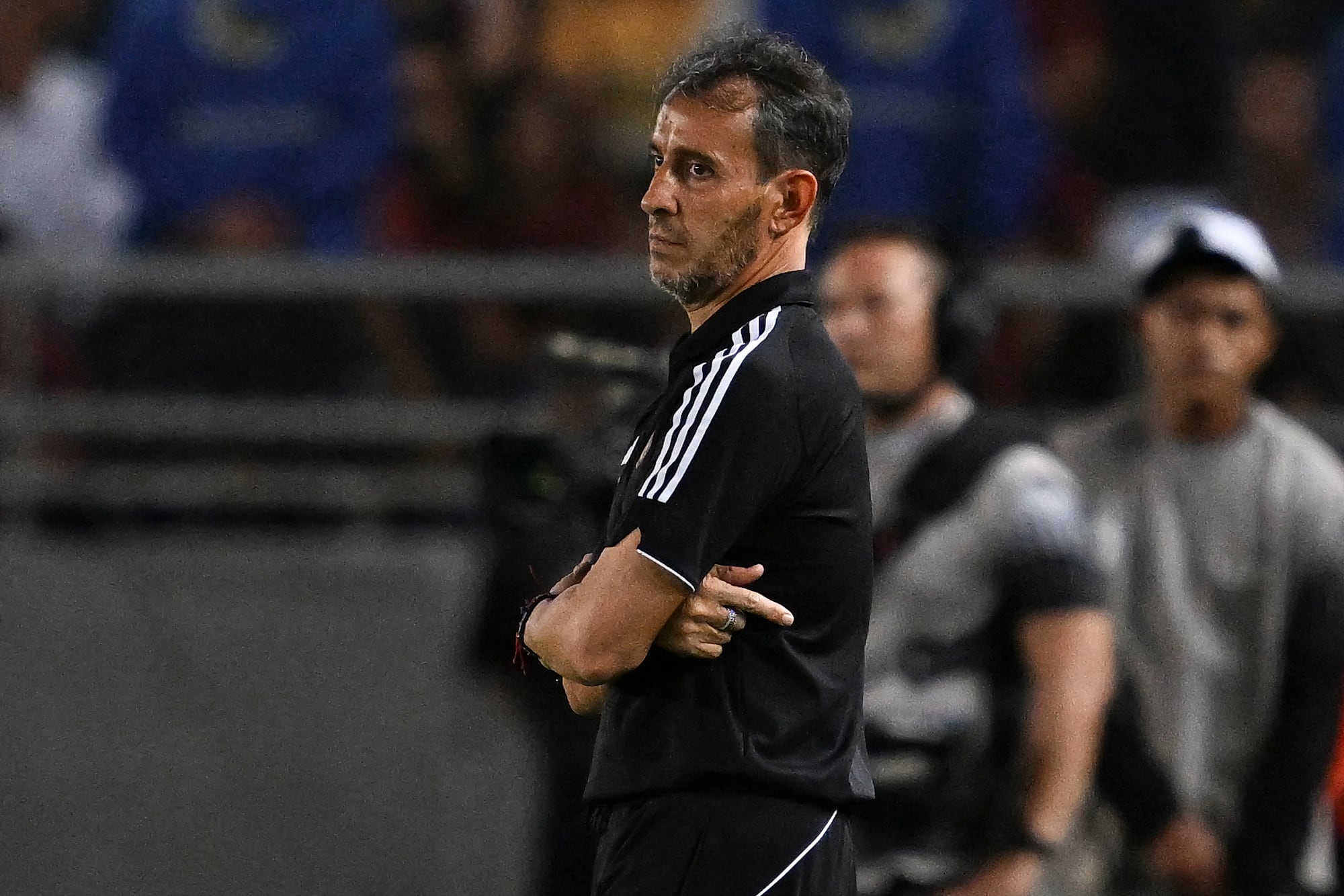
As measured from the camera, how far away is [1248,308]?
169 inches

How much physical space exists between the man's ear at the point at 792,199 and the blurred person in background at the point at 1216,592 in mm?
1934

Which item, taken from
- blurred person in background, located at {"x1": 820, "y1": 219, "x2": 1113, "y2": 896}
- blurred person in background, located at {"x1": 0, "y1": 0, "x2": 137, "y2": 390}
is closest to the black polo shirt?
blurred person in background, located at {"x1": 820, "y1": 219, "x2": 1113, "y2": 896}

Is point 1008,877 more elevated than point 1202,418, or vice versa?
point 1202,418

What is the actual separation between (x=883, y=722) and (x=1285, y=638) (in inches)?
38.5

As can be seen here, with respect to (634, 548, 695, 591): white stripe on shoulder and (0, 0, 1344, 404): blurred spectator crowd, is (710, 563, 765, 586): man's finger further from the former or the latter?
(0, 0, 1344, 404): blurred spectator crowd

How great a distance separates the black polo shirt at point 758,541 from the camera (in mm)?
2381

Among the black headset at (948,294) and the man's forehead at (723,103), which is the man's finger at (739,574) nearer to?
the man's forehead at (723,103)

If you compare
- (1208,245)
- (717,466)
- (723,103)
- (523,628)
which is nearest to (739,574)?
(717,466)

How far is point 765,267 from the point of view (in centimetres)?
254

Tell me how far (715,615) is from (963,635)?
5.16 feet

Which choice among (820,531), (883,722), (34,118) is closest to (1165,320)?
(883,722)

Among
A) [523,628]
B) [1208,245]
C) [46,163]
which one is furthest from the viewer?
[46,163]

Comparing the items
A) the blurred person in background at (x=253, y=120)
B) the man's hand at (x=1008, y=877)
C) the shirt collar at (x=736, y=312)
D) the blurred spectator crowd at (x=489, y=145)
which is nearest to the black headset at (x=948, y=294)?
the man's hand at (x=1008, y=877)

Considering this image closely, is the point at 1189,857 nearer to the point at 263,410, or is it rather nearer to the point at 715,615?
the point at 715,615
